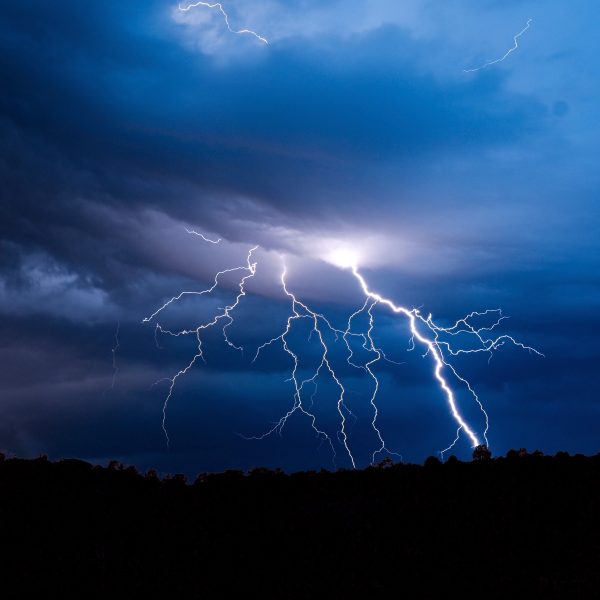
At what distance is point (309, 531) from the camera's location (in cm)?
1173

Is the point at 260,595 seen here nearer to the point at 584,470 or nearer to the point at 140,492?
the point at 140,492

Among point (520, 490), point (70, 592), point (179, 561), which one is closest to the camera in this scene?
point (70, 592)

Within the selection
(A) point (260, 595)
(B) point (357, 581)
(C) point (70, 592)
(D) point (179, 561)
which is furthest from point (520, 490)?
(C) point (70, 592)

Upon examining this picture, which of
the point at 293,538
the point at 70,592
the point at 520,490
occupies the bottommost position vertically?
the point at 70,592

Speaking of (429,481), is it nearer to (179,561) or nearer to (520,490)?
(520,490)

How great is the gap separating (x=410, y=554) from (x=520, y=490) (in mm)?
2726

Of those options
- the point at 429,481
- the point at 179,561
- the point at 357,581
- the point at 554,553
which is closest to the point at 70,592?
the point at 179,561

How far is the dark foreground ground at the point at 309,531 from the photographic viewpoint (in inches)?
412

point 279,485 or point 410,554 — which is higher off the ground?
point 279,485

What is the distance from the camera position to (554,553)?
1095cm

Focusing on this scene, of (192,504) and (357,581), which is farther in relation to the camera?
(192,504)

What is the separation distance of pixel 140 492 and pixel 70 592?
2.94m

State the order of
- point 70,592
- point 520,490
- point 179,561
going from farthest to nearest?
point 520,490, point 179,561, point 70,592

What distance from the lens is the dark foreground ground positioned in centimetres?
1047
